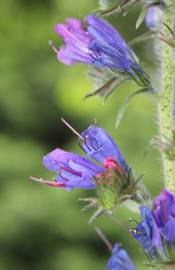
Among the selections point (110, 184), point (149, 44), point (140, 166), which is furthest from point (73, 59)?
point (149, 44)

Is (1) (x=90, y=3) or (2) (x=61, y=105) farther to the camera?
(1) (x=90, y=3)

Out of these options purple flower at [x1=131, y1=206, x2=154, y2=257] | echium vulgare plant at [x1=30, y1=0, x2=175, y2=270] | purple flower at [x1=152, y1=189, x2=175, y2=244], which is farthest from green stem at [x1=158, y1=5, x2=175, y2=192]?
purple flower at [x1=152, y1=189, x2=175, y2=244]

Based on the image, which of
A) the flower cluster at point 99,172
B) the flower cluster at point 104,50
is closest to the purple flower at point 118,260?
the flower cluster at point 99,172

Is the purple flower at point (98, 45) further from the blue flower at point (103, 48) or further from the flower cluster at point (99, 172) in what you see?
the flower cluster at point (99, 172)

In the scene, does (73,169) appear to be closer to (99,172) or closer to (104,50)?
(99,172)

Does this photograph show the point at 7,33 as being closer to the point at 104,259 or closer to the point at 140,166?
the point at 140,166

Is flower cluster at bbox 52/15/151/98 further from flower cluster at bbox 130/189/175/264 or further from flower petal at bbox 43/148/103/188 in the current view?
flower cluster at bbox 130/189/175/264

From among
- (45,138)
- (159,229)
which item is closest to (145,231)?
(159,229)

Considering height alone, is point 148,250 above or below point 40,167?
above
